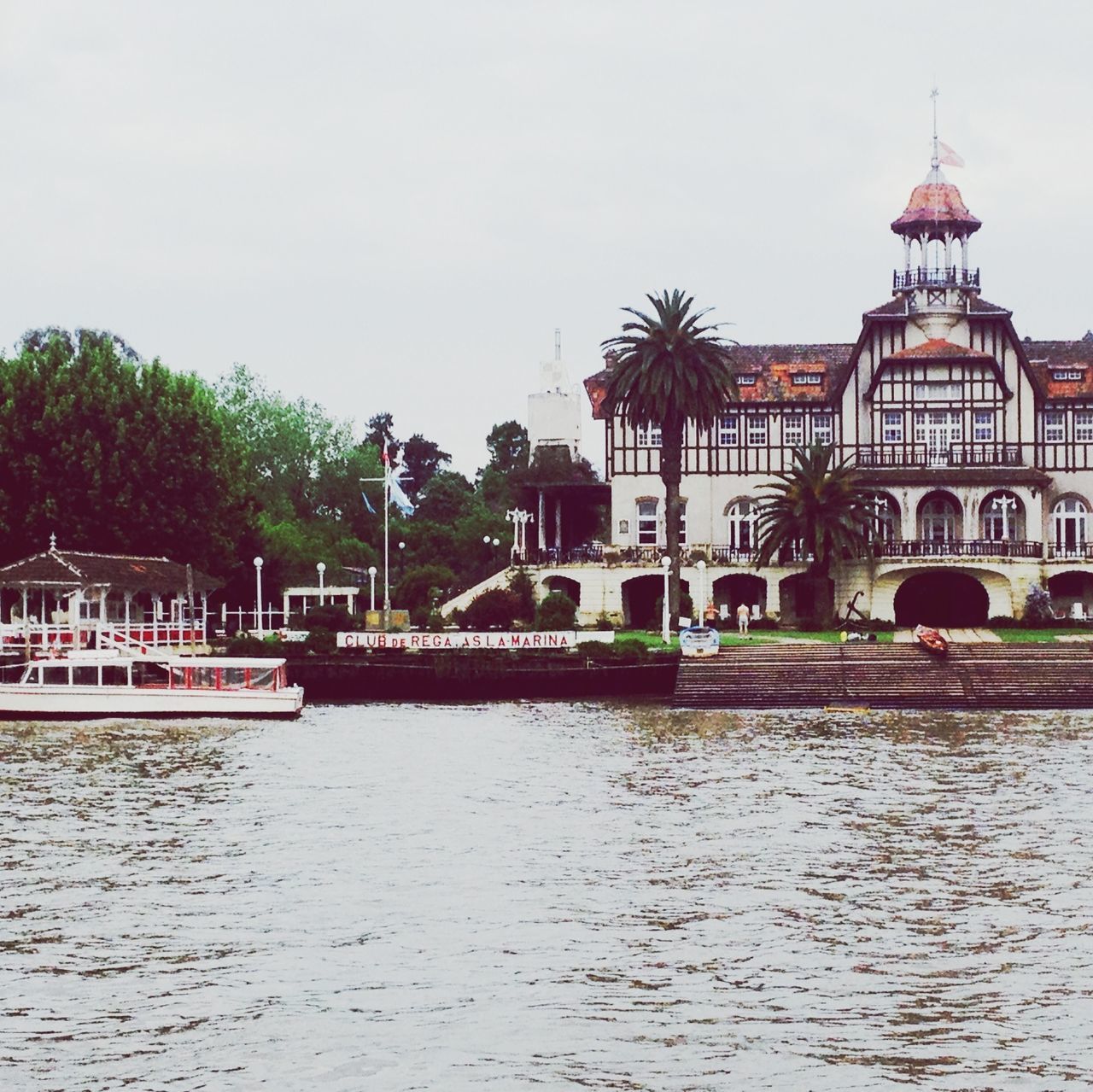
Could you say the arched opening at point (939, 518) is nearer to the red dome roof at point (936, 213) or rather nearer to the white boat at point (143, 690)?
the red dome roof at point (936, 213)

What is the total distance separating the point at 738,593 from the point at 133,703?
1667 inches

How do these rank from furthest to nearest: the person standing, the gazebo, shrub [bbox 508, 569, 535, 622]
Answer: shrub [bbox 508, 569, 535, 622]
the person standing
the gazebo

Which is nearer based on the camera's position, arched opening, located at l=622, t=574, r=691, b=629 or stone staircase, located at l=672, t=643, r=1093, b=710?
stone staircase, located at l=672, t=643, r=1093, b=710

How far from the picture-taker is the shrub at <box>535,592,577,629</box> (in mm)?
86162

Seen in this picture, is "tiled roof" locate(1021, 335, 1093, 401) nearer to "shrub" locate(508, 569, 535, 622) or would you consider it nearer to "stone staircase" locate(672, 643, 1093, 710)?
"shrub" locate(508, 569, 535, 622)

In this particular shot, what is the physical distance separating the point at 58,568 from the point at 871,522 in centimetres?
3846

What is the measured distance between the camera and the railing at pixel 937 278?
101 metres

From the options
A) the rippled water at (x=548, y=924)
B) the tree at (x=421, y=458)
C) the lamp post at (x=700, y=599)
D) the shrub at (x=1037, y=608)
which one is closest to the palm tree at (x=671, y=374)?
the lamp post at (x=700, y=599)

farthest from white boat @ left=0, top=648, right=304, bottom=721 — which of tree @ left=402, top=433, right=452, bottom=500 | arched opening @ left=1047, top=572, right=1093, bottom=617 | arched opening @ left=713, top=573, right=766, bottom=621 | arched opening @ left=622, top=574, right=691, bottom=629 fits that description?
tree @ left=402, top=433, right=452, bottom=500

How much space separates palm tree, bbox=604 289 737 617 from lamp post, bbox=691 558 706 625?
45.9 inches

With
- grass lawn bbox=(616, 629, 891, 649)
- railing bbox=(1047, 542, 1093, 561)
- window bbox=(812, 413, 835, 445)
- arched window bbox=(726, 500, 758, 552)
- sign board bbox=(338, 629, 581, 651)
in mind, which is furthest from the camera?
window bbox=(812, 413, 835, 445)

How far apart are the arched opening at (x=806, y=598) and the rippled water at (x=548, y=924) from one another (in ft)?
141

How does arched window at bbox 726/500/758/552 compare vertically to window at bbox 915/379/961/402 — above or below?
below

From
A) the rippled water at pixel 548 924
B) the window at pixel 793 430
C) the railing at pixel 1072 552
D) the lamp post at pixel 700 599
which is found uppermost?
the window at pixel 793 430
